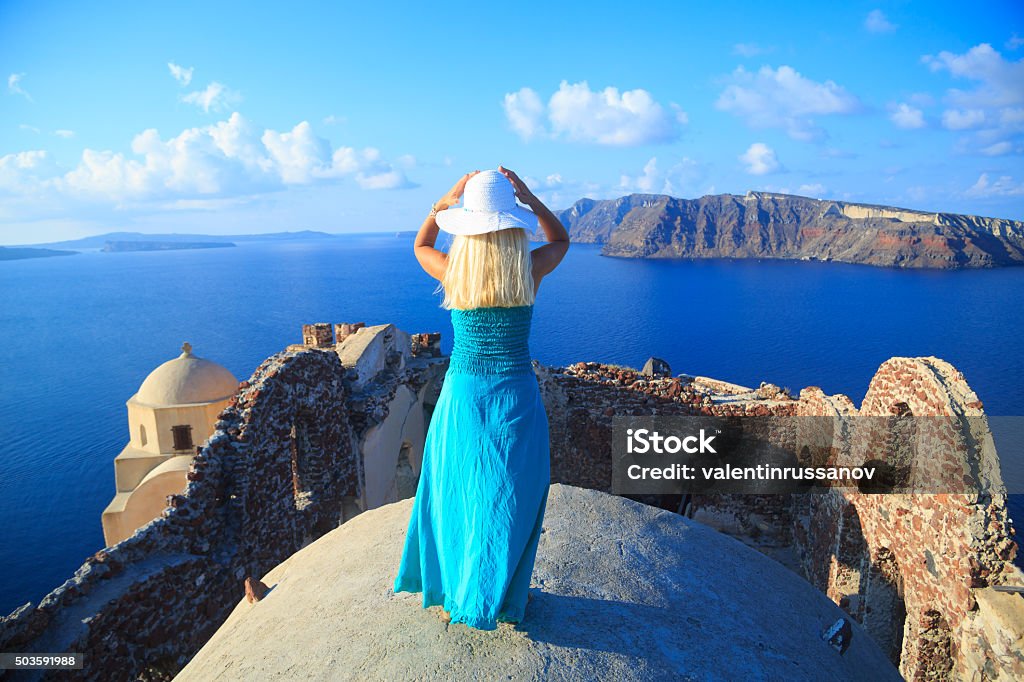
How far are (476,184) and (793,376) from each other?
58439 mm

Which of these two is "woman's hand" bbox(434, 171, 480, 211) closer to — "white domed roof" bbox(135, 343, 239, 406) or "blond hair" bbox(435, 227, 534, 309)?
"blond hair" bbox(435, 227, 534, 309)

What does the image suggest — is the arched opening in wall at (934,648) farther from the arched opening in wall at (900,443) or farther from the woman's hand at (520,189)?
the woman's hand at (520,189)

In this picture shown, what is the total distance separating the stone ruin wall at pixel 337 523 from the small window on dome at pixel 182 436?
5883 mm

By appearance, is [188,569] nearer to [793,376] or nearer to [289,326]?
[793,376]

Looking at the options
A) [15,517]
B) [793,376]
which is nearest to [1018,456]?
[793,376]

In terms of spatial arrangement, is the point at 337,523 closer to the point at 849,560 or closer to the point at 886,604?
the point at 849,560

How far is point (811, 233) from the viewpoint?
493 ft

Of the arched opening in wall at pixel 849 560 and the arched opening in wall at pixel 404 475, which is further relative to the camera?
the arched opening in wall at pixel 404 475

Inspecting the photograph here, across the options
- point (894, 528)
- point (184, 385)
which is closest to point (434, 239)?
point (894, 528)

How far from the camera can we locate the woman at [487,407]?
3.82 metres

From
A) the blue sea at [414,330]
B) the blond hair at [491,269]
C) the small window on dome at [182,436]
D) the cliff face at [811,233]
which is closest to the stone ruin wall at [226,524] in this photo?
the blond hair at [491,269]

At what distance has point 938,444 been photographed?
8.27 metres

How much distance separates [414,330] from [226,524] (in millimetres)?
62912

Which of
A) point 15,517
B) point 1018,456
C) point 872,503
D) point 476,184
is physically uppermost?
point 476,184
